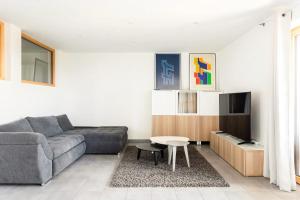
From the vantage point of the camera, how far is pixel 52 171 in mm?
3488

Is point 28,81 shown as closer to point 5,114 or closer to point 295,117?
point 5,114

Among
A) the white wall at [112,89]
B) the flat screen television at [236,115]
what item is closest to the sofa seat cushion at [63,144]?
the white wall at [112,89]

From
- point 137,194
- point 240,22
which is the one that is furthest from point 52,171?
point 240,22

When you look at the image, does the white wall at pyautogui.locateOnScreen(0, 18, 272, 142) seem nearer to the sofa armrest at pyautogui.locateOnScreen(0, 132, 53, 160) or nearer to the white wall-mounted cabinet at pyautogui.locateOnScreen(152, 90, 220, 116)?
the white wall-mounted cabinet at pyautogui.locateOnScreen(152, 90, 220, 116)

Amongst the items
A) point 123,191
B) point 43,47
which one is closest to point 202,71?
point 43,47

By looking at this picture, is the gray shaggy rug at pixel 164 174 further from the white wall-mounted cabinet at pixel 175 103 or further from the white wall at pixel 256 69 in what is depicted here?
the white wall-mounted cabinet at pixel 175 103

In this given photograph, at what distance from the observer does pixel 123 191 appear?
3.06m

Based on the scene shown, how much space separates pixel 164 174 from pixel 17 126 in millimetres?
2621

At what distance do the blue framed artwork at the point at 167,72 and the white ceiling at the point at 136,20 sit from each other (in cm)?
95

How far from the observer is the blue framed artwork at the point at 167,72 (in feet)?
21.7

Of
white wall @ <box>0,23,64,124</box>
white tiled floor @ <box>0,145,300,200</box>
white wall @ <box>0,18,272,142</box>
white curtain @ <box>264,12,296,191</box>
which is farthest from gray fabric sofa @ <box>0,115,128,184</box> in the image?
white curtain @ <box>264,12,296,191</box>

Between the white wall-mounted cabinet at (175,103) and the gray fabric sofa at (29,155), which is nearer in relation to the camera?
the gray fabric sofa at (29,155)

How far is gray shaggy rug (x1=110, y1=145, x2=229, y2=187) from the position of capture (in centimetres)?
331

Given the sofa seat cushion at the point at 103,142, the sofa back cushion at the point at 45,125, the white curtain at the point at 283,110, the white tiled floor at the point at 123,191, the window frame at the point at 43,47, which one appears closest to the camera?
the white tiled floor at the point at 123,191
